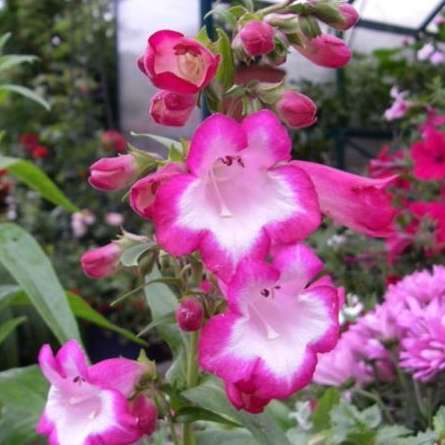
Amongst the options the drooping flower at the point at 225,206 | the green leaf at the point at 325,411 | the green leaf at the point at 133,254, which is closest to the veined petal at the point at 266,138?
the drooping flower at the point at 225,206

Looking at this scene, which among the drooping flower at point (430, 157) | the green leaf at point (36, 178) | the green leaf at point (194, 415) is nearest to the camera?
the green leaf at point (194, 415)

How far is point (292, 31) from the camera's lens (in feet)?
1.80

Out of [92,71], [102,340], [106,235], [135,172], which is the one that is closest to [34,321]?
[102,340]

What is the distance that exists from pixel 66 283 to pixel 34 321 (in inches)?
22.4

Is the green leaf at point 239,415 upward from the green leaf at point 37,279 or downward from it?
upward

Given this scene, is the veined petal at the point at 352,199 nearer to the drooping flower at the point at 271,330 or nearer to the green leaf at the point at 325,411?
the drooping flower at the point at 271,330

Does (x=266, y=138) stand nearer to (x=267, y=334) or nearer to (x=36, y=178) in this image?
(x=267, y=334)

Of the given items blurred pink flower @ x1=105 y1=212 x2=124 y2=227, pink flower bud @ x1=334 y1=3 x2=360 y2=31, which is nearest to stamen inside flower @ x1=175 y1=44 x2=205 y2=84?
pink flower bud @ x1=334 y1=3 x2=360 y2=31

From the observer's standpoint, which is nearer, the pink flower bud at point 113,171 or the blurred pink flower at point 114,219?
the pink flower bud at point 113,171

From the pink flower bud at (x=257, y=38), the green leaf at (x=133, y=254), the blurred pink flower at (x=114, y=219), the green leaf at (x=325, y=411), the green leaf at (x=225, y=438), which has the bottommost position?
the blurred pink flower at (x=114, y=219)

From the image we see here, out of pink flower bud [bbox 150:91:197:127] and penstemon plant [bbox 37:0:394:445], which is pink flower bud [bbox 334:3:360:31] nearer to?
penstemon plant [bbox 37:0:394:445]

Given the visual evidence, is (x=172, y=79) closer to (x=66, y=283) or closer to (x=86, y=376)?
(x=86, y=376)

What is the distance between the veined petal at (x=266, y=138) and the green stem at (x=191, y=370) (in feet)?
0.45

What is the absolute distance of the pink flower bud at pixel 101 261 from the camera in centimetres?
57
